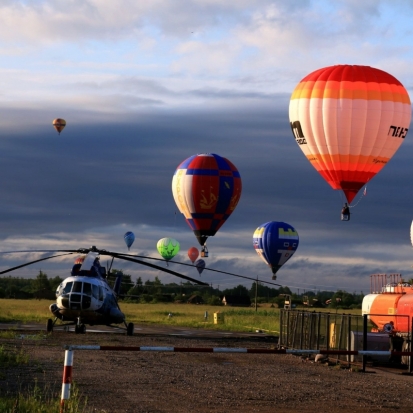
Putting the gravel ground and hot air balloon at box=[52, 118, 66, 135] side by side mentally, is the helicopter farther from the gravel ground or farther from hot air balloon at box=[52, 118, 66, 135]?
hot air balloon at box=[52, 118, 66, 135]

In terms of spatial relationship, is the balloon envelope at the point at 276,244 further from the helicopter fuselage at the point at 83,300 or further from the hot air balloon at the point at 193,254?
the helicopter fuselage at the point at 83,300

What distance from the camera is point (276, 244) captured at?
7769cm

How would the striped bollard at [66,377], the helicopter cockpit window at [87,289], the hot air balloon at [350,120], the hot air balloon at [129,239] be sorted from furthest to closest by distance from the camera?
the hot air balloon at [129,239]
the hot air balloon at [350,120]
the helicopter cockpit window at [87,289]
the striped bollard at [66,377]

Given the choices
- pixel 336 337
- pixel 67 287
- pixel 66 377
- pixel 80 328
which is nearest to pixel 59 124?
pixel 80 328

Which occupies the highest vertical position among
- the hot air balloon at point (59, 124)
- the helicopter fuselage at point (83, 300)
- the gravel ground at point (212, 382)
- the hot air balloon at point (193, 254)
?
the hot air balloon at point (59, 124)

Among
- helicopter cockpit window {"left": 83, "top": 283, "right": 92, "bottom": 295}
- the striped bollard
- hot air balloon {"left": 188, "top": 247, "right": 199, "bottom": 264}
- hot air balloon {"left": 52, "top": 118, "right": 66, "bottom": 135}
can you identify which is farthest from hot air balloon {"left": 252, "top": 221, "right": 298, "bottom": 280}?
the striped bollard

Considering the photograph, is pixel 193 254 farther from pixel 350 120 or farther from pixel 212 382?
pixel 212 382

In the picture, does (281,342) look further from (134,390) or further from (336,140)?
(134,390)

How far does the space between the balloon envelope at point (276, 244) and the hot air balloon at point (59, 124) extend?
2245 cm

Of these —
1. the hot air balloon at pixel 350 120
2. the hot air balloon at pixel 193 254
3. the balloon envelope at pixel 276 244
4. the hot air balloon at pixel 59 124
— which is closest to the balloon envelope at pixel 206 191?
the balloon envelope at pixel 276 244

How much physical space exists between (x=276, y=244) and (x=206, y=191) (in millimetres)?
17945

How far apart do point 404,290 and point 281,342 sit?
5787 mm

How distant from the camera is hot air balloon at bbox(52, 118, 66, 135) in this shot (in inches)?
3415

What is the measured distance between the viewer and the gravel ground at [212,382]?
1719cm
